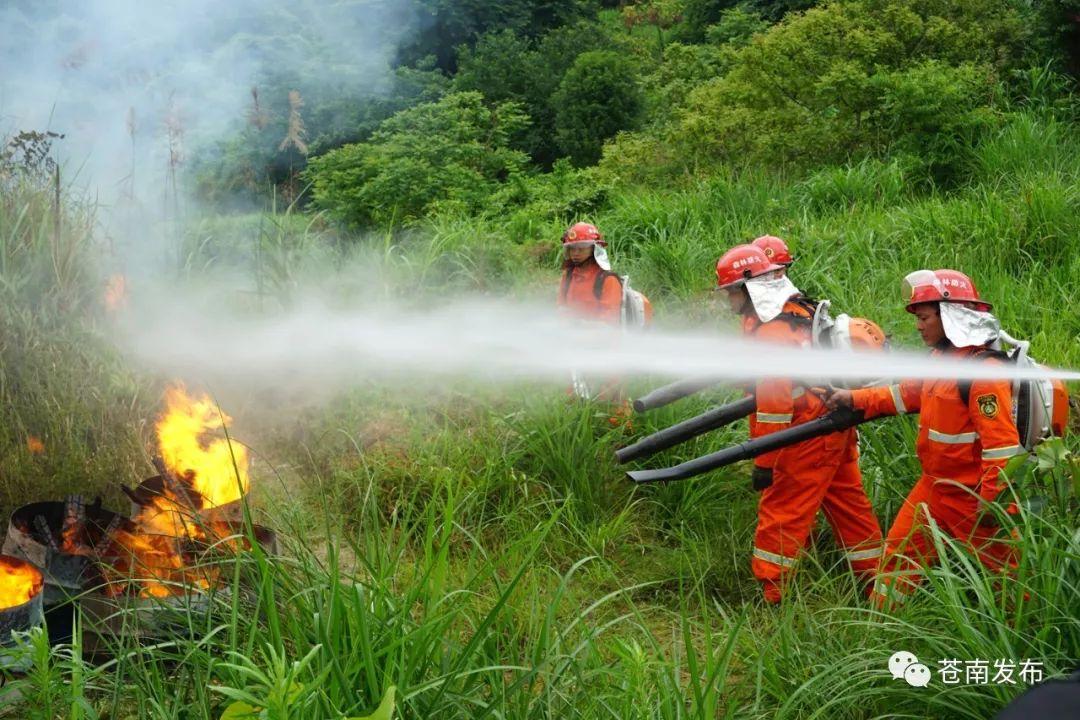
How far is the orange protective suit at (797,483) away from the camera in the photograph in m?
4.93

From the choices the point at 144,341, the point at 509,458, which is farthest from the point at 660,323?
the point at 144,341

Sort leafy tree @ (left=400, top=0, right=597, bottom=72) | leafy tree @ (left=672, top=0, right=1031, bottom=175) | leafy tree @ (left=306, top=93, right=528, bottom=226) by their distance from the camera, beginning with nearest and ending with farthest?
leafy tree @ (left=672, top=0, right=1031, bottom=175)
leafy tree @ (left=306, top=93, right=528, bottom=226)
leafy tree @ (left=400, top=0, right=597, bottom=72)

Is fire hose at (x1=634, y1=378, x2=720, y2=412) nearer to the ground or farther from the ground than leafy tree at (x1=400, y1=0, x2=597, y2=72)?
nearer to the ground

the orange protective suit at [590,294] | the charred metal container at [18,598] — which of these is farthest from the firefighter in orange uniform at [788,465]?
the charred metal container at [18,598]

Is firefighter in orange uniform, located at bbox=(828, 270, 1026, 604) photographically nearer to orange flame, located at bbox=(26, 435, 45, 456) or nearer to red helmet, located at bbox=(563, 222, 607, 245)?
red helmet, located at bbox=(563, 222, 607, 245)

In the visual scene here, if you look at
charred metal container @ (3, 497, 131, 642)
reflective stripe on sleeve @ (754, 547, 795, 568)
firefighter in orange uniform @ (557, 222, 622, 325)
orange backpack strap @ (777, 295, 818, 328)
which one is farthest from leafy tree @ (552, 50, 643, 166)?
charred metal container @ (3, 497, 131, 642)

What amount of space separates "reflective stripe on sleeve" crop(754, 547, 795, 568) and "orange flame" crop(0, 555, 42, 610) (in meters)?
3.08

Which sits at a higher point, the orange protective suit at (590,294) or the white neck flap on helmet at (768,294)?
the white neck flap on helmet at (768,294)

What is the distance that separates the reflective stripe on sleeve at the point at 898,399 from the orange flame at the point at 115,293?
4.17 meters

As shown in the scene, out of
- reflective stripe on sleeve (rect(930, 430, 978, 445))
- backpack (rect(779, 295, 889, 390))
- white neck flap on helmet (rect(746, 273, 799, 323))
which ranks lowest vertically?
reflective stripe on sleeve (rect(930, 430, 978, 445))

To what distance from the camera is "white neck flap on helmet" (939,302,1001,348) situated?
433 cm

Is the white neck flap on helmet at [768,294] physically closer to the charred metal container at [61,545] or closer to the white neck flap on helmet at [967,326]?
the white neck flap on helmet at [967,326]

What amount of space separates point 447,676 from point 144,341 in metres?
4.36

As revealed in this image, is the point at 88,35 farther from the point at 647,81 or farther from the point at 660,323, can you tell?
the point at 647,81
